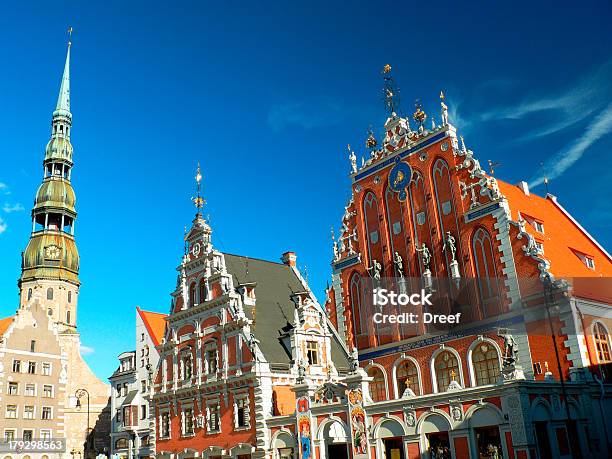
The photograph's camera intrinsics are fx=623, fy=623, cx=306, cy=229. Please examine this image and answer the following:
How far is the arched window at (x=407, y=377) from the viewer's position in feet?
108

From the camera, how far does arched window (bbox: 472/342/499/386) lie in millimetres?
29889

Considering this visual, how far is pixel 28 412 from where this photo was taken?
2293 inches

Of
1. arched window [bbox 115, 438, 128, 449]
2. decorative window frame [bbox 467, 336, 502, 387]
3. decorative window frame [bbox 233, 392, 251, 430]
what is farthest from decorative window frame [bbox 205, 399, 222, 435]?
arched window [bbox 115, 438, 128, 449]

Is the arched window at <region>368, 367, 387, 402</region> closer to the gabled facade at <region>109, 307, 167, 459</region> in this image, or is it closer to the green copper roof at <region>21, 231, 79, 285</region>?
the gabled facade at <region>109, 307, 167, 459</region>

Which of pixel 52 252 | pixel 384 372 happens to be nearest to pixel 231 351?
pixel 384 372

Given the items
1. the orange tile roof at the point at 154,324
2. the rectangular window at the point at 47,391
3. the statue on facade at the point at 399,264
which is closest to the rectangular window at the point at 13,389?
the rectangular window at the point at 47,391

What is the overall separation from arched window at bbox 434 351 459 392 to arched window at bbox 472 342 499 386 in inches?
41.6

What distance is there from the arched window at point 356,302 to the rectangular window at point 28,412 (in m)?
37.3

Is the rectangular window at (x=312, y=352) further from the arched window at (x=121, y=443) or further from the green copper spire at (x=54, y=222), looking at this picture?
the green copper spire at (x=54, y=222)

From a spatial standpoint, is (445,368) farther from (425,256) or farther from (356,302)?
(356,302)

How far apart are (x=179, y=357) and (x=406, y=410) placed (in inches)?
745

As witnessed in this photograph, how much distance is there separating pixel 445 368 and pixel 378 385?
4.71 metres

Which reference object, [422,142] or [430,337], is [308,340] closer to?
[430,337]

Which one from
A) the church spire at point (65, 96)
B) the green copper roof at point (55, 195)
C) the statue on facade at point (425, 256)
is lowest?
the statue on facade at point (425, 256)
